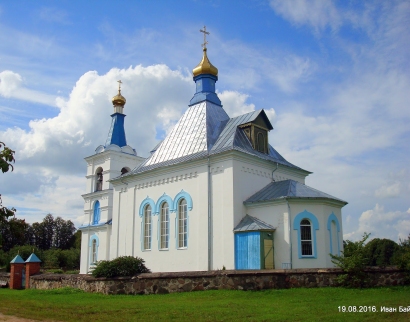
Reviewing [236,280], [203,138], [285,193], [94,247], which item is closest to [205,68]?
[203,138]

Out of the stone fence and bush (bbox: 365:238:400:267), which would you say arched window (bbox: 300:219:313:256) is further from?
the stone fence

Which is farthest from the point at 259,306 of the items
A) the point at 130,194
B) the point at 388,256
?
the point at 388,256

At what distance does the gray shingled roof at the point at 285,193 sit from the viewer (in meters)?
18.0

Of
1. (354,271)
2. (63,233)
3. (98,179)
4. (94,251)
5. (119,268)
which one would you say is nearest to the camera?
(354,271)

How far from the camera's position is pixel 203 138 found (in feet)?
70.0

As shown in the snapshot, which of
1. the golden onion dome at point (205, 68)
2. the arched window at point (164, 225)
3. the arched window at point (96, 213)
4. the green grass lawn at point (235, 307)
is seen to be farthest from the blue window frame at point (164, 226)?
the arched window at point (96, 213)

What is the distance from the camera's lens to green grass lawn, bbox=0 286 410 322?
9398 millimetres

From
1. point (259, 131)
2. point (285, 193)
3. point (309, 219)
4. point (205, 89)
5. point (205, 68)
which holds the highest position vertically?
point (205, 68)

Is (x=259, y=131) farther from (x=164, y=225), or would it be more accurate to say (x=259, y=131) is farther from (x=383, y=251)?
(x=383, y=251)

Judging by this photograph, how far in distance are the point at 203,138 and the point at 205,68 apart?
5.86 meters

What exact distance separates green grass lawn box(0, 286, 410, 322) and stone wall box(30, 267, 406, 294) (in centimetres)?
49

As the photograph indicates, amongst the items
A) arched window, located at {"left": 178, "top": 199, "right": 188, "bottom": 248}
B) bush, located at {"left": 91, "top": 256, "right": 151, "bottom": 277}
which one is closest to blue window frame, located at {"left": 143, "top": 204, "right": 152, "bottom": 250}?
arched window, located at {"left": 178, "top": 199, "right": 188, "bottom": 248}

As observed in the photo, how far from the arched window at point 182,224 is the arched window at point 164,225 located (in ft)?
2.98

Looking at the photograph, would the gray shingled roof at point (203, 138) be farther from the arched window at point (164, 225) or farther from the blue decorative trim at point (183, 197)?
the arched window at point (164, 225)
